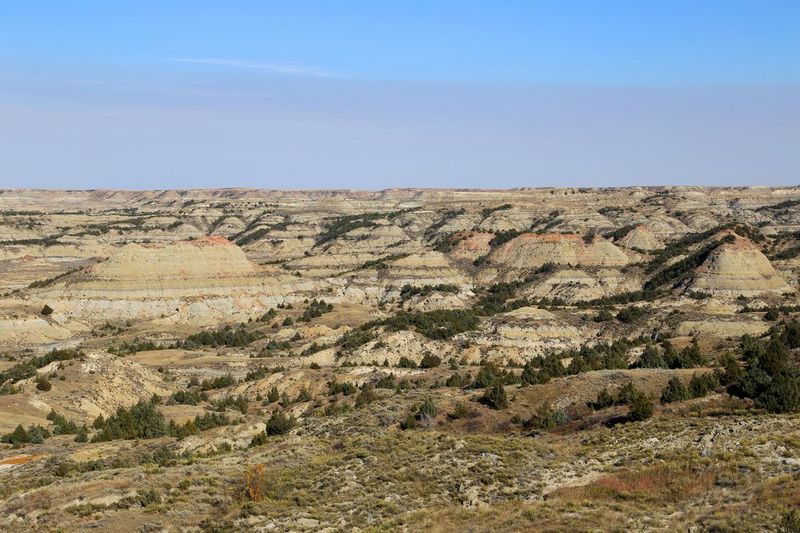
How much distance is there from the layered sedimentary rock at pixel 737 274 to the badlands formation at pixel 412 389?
0.34 metres

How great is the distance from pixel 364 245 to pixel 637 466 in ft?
432

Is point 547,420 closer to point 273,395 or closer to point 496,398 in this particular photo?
point 496,398

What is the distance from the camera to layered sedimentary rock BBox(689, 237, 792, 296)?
3553 inches

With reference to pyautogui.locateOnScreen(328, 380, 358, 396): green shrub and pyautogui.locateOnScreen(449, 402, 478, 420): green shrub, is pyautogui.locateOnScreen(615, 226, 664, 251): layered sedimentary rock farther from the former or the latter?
pyautogui.locateOnScreen(449, 402, 478, 420): green shrub

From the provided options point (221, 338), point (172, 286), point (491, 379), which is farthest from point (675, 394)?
point (172, 286)

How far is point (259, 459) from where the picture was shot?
95.9 ft

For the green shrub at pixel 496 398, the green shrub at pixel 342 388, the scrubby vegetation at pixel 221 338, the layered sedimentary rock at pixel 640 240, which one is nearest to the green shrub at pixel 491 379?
the green shrub at pixel 496 398

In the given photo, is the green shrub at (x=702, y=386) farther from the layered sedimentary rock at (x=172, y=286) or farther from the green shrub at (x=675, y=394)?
the layered sedimentary rock at (x=172, y=286)

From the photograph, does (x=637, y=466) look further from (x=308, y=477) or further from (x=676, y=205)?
(x=676, y=205)

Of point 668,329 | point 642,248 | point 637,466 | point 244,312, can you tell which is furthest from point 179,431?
point 642,248

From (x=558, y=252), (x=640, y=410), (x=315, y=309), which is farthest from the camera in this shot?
(x=558, y=252)

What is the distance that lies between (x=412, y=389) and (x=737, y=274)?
5804 centimetres

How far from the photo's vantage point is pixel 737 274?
92.1 meters

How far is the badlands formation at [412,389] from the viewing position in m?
23.0
